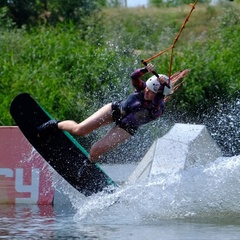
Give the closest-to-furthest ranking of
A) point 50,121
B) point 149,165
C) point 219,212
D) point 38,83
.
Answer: point 219,212
point 50,121
point 149,165
point 38,83

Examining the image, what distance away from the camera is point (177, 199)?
1012cm

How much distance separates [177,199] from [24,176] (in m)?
2.09

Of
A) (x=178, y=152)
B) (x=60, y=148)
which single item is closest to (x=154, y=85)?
(x=60, y=148)

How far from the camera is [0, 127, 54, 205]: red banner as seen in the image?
1138 cm

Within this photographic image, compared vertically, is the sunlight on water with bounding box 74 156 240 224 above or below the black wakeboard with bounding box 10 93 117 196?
below

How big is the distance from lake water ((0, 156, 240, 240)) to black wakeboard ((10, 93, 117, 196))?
45 cm

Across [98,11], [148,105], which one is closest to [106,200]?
[148,105]

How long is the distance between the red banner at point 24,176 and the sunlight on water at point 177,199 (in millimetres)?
1180

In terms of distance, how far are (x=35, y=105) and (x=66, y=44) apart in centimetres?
1057

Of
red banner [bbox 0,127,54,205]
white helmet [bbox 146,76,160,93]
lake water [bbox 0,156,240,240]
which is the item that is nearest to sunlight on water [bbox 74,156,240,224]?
lake water [bbox 0,156,240,240]

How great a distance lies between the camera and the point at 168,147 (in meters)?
12.2

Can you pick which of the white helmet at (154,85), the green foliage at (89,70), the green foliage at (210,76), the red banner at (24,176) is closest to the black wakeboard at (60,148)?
the red banner at (24,176)

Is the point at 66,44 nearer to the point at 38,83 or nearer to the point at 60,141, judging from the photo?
the point at 38,83

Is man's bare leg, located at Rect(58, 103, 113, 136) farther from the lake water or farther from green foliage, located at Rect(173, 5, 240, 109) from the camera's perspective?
green foliage, located at Rect(173, 5, 240, 109)
